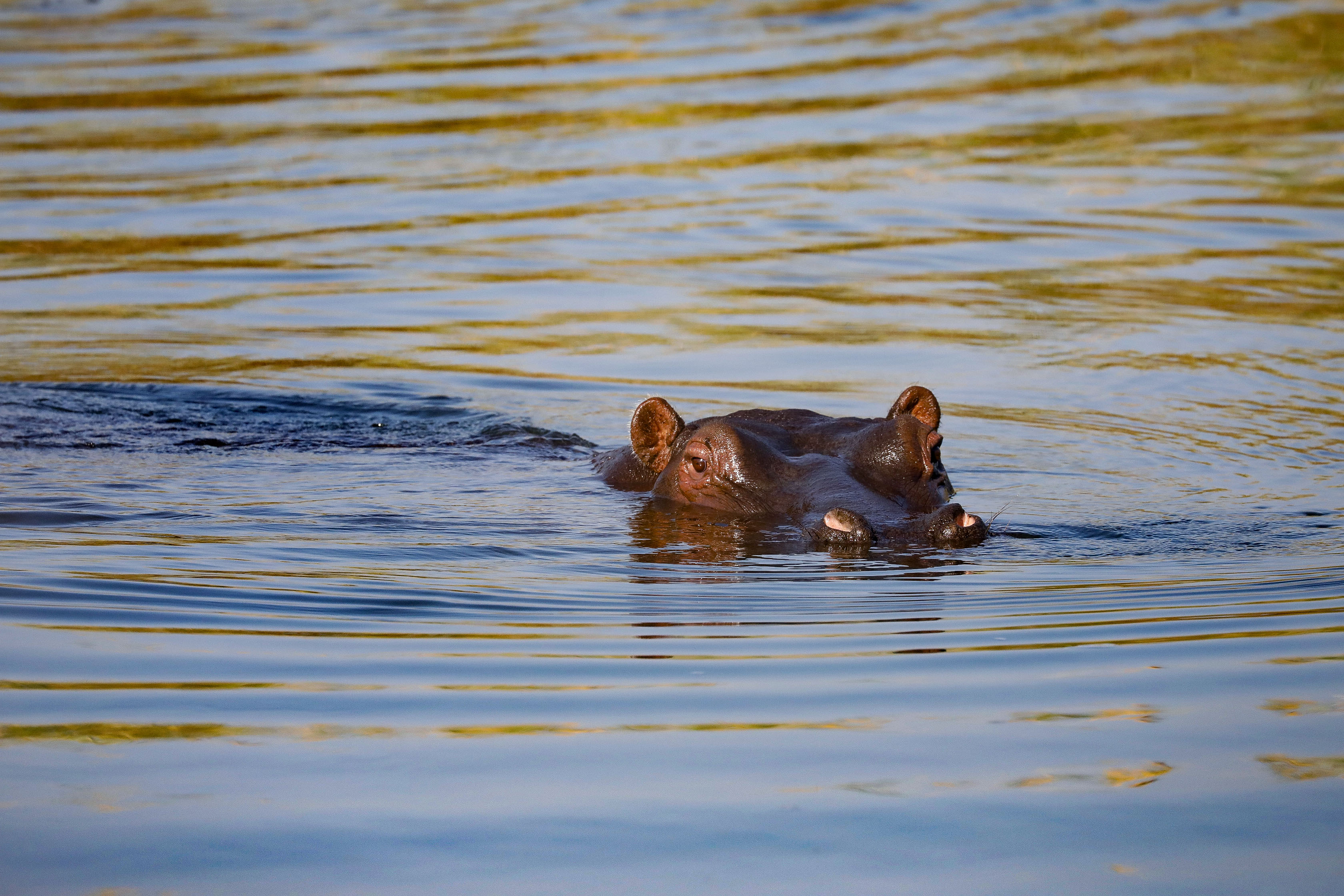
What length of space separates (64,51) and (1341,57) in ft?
58.1

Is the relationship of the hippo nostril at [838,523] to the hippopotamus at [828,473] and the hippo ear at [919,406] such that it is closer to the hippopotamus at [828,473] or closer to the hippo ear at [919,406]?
the hippopotamus at [828,473]

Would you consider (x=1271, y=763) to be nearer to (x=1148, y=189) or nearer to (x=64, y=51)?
(x=1148, y=189)

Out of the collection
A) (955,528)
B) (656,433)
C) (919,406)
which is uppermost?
(919,406)

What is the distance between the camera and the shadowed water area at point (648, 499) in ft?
13.3

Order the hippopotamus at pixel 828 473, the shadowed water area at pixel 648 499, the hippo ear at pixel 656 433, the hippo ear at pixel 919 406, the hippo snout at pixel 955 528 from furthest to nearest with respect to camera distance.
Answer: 1. the hippo ear at pixel 656 433
2. the hippo ear at pixel 919 406
3. the hippopotamus at pixel 828 473
4. the hippo snout at pixel 955 528
5. the shadowed water area at pixel 648 499

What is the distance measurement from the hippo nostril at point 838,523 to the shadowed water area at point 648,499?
13cm

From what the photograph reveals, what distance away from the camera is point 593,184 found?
18.2 metres

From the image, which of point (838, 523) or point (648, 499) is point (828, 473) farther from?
point (648, 499)

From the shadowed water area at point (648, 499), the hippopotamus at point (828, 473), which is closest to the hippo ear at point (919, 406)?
the hippopotamus at point (828, 473)

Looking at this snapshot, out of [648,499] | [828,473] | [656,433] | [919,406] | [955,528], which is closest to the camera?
[955,528]

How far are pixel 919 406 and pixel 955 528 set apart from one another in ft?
4.22

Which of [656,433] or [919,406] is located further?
[656,433]

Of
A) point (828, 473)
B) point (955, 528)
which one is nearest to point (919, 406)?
point (828, 473)

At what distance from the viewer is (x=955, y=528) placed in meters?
6.79
